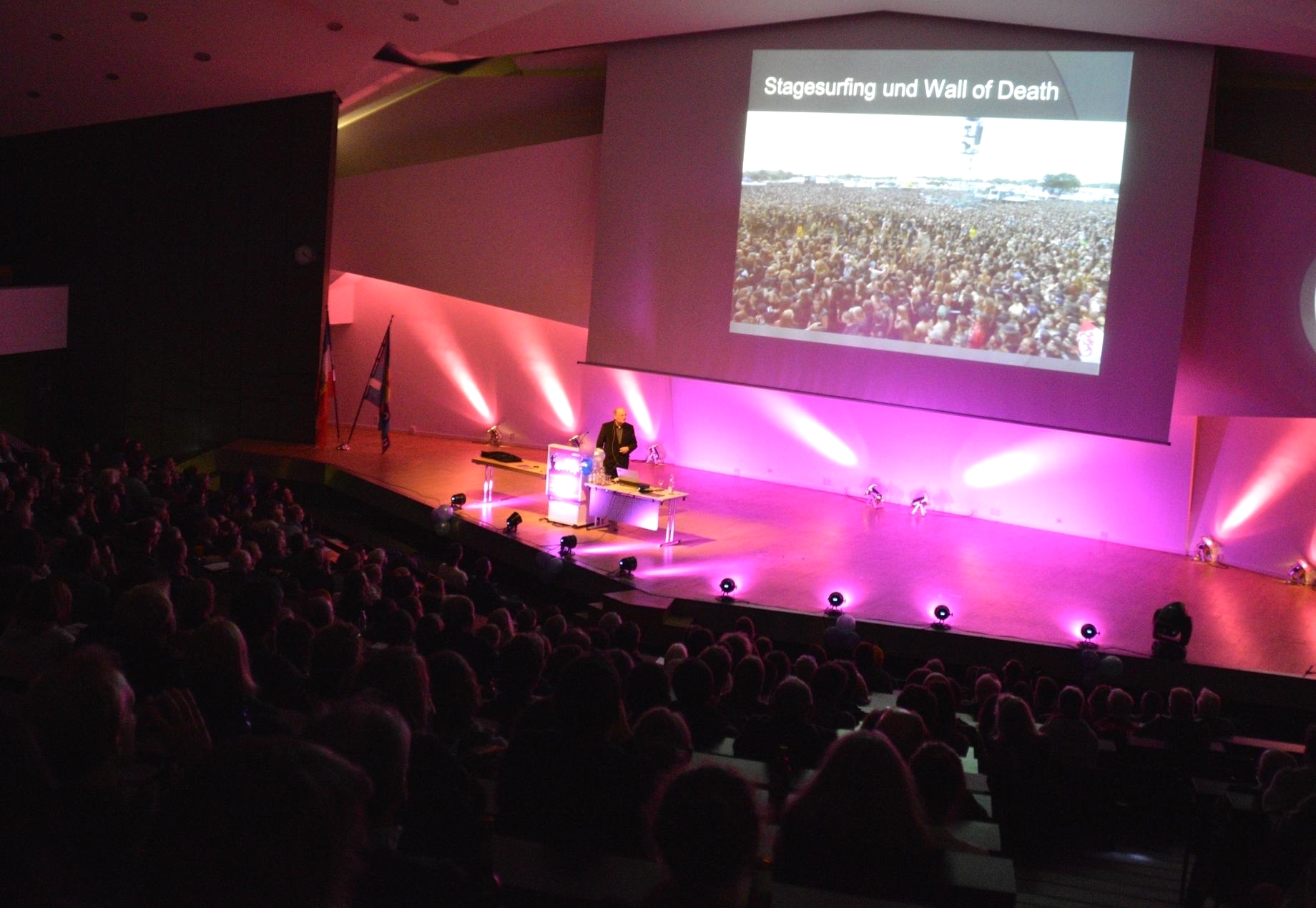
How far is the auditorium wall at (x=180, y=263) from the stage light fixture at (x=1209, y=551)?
946 centimetres

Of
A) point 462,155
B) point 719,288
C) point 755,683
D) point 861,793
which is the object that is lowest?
point 755,683

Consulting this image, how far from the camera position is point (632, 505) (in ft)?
34.2

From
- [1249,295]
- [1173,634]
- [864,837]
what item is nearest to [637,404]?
[1249,295]

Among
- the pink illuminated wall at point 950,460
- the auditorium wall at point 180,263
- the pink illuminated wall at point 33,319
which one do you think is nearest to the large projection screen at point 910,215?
the pink illuminated wall at point 950,460

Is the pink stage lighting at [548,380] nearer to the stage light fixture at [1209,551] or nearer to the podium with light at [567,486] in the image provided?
the podium with light at [567,486]

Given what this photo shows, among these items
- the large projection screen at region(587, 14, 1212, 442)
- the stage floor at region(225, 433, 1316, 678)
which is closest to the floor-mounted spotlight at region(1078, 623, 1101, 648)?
the stage floor at region(225, 433, 1316, 678)

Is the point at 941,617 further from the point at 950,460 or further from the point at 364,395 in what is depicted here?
the point at 364,395

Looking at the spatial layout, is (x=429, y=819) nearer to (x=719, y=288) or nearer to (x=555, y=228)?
(x=719, y=288)

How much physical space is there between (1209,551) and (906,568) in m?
3.26

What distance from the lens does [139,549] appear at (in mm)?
5945

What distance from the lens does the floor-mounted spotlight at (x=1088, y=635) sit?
8.00 metres

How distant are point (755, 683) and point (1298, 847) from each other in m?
2.00

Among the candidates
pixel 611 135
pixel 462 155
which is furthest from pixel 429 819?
pixel 462 155

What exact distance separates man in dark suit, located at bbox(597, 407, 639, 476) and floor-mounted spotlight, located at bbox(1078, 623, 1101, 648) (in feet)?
13.9
